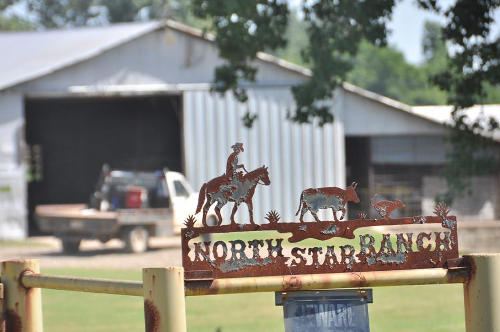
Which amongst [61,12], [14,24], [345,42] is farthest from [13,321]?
[61,12]

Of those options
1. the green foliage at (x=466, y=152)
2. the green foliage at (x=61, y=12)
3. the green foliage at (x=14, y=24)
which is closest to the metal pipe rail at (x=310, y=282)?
the green foliage at (x=466, y=152)

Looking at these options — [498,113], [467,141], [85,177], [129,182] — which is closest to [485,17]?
[467,141]

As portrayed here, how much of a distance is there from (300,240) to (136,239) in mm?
16145

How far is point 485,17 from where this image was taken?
14617mm

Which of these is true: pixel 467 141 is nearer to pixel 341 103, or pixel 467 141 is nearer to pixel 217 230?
pixel 341 103

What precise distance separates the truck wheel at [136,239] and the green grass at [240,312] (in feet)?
21.9

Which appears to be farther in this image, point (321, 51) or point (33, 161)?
point (33, 161)

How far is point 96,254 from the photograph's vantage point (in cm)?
2041

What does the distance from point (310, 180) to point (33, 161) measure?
1169 cm

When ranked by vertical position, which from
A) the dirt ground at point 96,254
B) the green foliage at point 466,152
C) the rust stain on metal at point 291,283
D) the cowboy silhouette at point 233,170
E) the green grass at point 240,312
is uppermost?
the green foliage at point 466,152

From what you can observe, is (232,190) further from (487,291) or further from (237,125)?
(237,125)

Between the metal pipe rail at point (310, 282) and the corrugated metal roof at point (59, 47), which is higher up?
the corrugated metal roof at point (59, 47)

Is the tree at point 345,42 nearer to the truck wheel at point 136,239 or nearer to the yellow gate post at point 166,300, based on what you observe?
the truck wheel at point 136,239

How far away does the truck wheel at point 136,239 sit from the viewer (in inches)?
809
